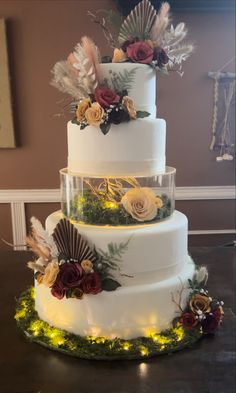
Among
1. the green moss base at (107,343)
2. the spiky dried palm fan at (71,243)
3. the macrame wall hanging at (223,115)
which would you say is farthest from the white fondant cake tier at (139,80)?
the macrame wall hanging at (223,115)

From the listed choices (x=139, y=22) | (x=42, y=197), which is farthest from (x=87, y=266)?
(x=42, y=197)

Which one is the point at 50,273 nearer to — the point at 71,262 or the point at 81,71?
the point at 71,262

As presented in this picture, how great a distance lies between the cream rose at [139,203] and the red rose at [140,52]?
0.49 meters

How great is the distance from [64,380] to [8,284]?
2.66 ft

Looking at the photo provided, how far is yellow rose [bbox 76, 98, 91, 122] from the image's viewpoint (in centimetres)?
134

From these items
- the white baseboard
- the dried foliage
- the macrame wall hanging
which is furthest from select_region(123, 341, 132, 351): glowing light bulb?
the macrame wall hanging

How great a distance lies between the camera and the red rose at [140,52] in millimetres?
1358

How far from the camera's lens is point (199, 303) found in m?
1.47

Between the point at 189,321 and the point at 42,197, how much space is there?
1.77m

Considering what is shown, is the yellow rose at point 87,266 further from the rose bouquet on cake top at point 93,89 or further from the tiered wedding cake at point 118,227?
the rose bouquet on cake top at point 93,89

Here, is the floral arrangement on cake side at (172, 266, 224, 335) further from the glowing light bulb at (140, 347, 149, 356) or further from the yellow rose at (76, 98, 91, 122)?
the yellow rose at (76, 98, 91, 122)

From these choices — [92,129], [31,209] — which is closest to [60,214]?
[92,129]

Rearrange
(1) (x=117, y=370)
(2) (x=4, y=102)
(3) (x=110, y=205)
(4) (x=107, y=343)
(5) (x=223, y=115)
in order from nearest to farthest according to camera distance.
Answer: (1) (x=117, y=370), (4) (x=107, y=343), (3) (x=110, y=205), (2) (x=4, y=102), (5) (x=223, y=115)

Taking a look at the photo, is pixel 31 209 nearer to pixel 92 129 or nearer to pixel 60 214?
pixel 60 214
